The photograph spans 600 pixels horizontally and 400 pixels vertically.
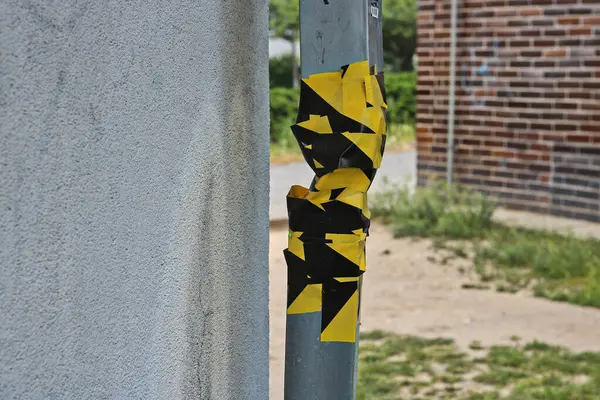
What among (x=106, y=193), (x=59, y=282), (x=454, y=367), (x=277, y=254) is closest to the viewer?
(x=59, y=282)

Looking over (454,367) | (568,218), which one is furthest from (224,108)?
(568,218)

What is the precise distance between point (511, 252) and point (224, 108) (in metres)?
5.80

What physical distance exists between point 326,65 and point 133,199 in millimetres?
655

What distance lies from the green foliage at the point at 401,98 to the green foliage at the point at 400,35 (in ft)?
17.5

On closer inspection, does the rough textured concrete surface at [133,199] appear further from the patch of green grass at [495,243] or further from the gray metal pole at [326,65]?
the patch of green grass at [495,243]

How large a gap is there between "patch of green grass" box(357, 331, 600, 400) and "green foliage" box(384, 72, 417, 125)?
15.0 m

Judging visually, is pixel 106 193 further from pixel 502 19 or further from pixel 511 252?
pixel 502 19

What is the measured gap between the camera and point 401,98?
20.6 m

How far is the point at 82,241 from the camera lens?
1637 mm

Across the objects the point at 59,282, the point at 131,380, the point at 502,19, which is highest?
the point at 502,19

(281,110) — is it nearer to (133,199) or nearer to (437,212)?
(437,212)

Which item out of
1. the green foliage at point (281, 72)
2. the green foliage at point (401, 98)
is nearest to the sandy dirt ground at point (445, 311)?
the green foliage at point (401, 98)

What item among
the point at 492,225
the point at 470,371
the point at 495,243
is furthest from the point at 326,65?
the point at 492,225

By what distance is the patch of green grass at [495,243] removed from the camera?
274 inches
